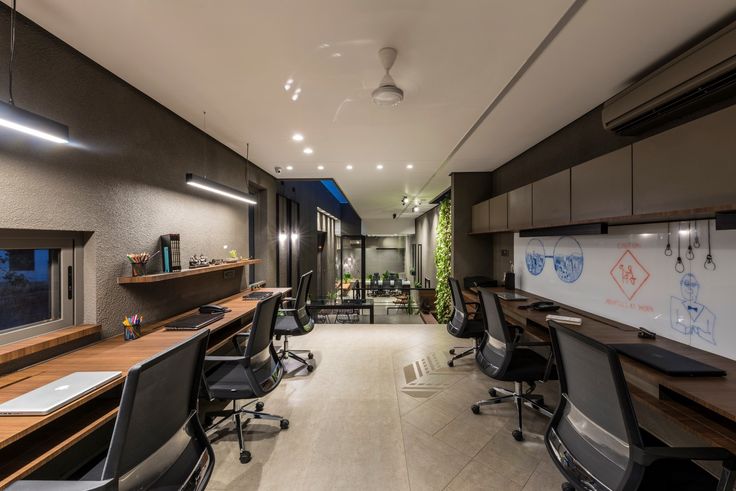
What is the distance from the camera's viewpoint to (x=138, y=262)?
2275 mm

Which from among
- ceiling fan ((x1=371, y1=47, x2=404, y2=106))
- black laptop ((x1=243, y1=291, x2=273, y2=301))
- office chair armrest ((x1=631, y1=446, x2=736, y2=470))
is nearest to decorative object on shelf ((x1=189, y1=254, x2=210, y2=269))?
black laptop ((x1=243, y1=291, x2=273, y2=301))

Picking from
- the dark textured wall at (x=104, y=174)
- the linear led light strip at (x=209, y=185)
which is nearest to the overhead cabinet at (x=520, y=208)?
the linear led light strip at (x=209, y=185)

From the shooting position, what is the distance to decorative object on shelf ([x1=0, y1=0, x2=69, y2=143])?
4.03 ft

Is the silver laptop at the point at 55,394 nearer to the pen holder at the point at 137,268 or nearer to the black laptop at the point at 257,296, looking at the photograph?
the pen holder at the point at 137,268

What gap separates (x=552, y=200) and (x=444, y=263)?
306 centimetres

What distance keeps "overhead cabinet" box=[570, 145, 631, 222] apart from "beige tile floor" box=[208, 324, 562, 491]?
1.81 metres

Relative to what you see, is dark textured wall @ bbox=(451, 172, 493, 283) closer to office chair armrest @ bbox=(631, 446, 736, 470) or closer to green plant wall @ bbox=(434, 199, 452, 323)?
green plant wall @ bbox=(434, 199, 452, 323)

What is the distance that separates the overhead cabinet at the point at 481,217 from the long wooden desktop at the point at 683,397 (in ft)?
7.45

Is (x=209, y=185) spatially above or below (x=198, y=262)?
above

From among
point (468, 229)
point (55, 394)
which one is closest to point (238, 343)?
point (55, 394)

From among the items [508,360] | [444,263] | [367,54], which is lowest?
[508,360]

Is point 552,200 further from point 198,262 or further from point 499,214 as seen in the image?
point 198,262

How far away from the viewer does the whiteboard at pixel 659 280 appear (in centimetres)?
175

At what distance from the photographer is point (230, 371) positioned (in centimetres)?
229
